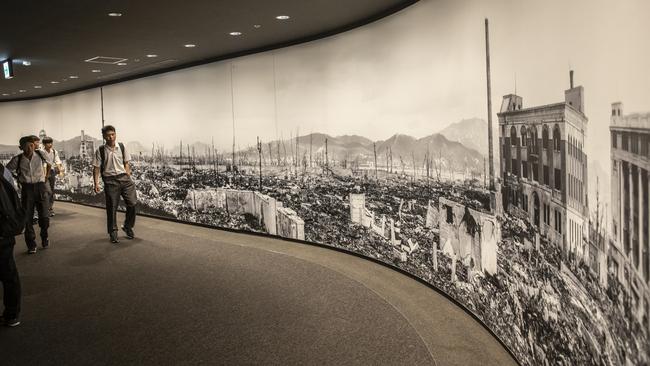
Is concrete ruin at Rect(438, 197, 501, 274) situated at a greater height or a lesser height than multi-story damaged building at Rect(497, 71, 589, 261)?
lesser

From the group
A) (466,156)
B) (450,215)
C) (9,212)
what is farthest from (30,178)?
(466,156)

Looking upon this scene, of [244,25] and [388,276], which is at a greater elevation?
[244,25]

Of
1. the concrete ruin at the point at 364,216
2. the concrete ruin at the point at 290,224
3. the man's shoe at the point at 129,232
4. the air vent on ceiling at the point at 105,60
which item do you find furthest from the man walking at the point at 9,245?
the air vent on ceiling at the point at 105,60

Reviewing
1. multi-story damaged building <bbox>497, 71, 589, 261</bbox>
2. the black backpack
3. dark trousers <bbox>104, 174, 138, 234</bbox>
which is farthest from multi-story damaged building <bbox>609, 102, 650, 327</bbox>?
dark trousers <bbox>104, 174, 138, 234</bbox>

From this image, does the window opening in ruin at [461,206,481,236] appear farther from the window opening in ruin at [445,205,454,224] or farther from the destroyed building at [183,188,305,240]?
the destroyed building at [183,188,305,240]

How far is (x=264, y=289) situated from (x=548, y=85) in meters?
3.19

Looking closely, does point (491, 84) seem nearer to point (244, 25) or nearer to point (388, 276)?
point (388, 276)

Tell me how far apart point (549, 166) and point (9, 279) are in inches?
158

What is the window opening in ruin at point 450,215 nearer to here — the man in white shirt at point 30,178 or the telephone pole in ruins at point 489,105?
the telephone pole in ruins at point 489,105

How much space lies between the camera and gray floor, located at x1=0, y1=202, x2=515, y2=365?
3.31m

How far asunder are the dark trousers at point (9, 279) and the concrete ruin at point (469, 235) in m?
3.64

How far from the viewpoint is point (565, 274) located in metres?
2.46

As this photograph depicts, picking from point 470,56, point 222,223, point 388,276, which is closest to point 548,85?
point 470,56

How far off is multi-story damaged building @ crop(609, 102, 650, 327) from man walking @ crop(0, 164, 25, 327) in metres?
4.06
